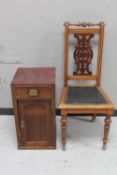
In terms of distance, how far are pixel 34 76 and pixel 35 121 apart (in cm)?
34

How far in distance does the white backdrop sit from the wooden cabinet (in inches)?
10.2

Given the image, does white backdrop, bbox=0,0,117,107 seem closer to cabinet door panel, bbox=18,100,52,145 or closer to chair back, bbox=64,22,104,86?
chair back, bbox=64,22,104,86

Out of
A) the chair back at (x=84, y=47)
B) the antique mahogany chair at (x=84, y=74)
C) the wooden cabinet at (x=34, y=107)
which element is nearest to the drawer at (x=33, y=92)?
the wooden cabinet at (x=34, y=107)

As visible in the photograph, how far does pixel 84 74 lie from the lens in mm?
1822

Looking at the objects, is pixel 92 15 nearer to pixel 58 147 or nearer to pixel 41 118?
pixel 41 118

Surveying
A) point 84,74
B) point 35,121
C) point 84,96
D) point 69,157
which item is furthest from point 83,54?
point 69,157

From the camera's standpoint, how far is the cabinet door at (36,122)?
1.54 metres

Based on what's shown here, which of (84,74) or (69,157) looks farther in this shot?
(84,74)

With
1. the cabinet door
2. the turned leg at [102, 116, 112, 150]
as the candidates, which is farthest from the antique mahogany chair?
the cabinet door

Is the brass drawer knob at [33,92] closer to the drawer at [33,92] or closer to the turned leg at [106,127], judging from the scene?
the drawer at [33,92]

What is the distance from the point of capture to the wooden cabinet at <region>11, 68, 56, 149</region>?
57.9 inches

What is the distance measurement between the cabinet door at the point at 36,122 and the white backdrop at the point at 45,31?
20.9 inches

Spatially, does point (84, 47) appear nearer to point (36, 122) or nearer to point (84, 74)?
point (84, 74)

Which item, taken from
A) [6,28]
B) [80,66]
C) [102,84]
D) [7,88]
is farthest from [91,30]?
[7,88]
